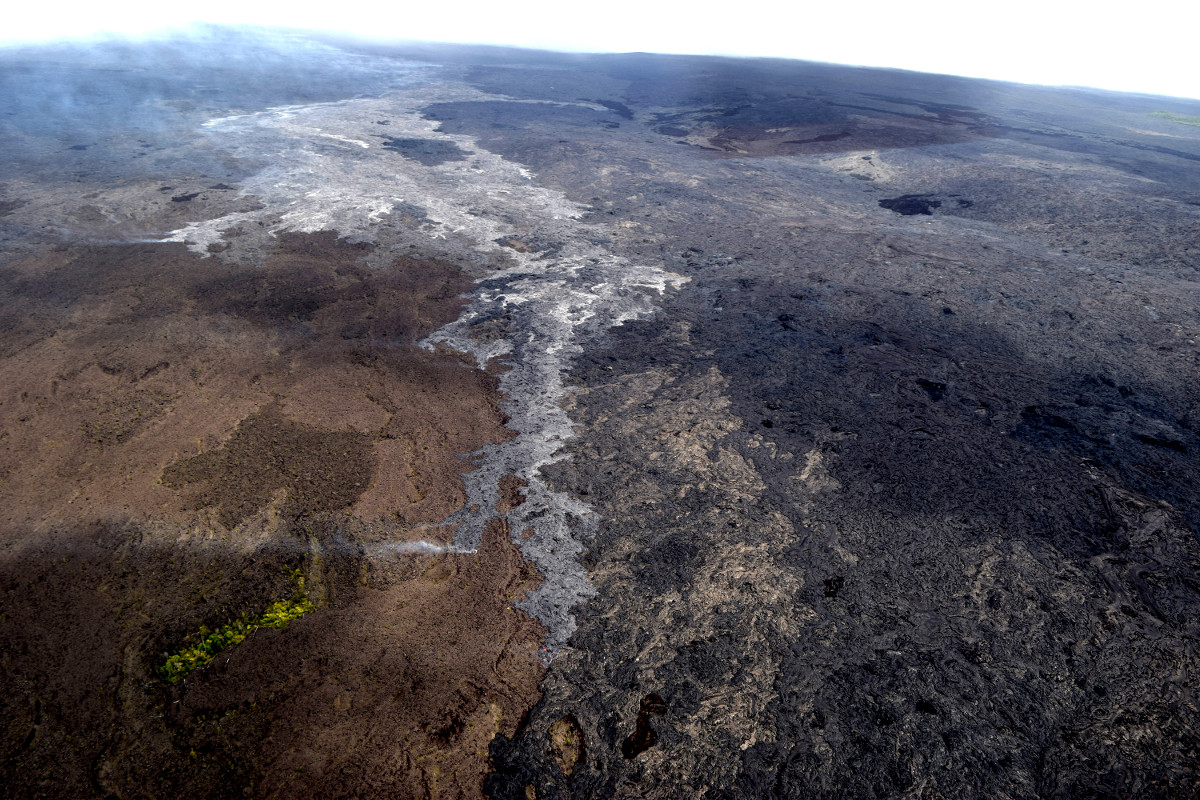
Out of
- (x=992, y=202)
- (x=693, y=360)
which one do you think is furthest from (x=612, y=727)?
(x=992, y=202)

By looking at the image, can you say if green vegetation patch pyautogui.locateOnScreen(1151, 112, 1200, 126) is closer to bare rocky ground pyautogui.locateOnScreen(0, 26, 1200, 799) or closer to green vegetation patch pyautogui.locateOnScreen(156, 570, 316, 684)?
bare rocky ground pyautogui.locateOnScreen(0, 26, 1200, 799)

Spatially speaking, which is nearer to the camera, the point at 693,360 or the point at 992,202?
the point at 693,360

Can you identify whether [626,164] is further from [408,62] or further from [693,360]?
[408,62]

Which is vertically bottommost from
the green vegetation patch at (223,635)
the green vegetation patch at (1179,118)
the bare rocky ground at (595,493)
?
the green vegetation patch at (223,635)

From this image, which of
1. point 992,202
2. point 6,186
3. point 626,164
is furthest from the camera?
point 626,164

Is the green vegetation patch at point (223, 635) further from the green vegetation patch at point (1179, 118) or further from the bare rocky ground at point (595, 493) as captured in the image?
the green vegetation patch at point (1179, 118)

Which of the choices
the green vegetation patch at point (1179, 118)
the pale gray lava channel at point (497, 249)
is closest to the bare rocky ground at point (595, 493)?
the pale gray lava channel at point (497, 249)

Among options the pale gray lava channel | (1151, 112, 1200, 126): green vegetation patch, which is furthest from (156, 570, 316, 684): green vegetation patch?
(1151, 112, 1200, 126): green vegetation patch
